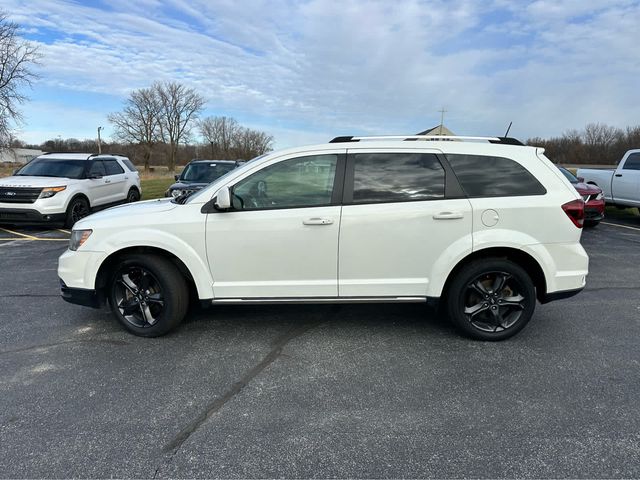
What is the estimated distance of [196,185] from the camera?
37.0 feet

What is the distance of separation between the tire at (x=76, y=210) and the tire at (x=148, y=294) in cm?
738

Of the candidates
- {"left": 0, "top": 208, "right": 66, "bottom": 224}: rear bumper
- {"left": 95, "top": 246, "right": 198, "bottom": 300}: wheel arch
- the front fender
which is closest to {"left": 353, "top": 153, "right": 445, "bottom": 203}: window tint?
the front fender

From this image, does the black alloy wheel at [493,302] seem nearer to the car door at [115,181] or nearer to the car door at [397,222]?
the car door at [397,222]

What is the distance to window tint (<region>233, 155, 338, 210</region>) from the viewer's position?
151 inches

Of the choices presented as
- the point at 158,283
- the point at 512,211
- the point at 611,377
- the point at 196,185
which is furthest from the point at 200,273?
the point at 196,185

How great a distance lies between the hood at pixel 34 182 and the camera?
32.0 feet

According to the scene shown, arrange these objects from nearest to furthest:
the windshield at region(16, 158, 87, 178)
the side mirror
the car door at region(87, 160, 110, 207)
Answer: the side mirror < the windshield at region(16, 158, 87, 178) < the car door at region(87, 160, 110, 207)

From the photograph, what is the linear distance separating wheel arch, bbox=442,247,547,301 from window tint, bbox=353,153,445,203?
2.15ft

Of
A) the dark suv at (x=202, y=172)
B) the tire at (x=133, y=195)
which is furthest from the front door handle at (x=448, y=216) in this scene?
the tire at (x=133, y=195)

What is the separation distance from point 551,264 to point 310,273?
220cm

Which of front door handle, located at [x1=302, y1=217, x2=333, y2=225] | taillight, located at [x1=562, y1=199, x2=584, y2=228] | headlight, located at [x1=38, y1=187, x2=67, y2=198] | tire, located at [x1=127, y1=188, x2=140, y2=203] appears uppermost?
taillight, located at [x1=562, y1=199, x2=584, y2=228]

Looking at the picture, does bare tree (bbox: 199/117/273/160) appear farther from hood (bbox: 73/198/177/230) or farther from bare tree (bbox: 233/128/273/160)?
hood (bbox: 73/198/177/230)

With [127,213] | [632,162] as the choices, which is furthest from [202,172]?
[632,162]

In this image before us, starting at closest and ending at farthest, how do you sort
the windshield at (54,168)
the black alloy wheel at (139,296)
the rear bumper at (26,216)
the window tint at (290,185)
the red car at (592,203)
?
the window tint at (290,185), the black alloy wheel at (139,296), the rear bumper at (26,216), the red car at (592,203), the windshield at (54,168)
